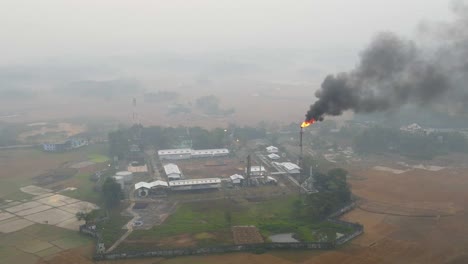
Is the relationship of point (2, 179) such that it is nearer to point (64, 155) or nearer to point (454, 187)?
point (64, 155)

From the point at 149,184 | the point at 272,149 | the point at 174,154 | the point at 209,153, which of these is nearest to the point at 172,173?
the point at 149,184

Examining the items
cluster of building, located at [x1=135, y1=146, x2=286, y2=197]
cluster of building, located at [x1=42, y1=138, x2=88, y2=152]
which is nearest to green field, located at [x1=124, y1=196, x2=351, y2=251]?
cluster of building, located at [x1=135, y1=146, x2=286, y2=197]

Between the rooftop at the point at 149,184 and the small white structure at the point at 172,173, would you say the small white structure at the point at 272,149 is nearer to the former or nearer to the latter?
the small white structure at the point at 172,173

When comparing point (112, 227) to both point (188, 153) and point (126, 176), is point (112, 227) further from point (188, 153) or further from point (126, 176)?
point (188, 153)

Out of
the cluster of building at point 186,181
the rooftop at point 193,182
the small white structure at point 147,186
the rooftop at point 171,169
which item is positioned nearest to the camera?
the small white structure at point 147,186

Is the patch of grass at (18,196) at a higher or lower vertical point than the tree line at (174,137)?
lower

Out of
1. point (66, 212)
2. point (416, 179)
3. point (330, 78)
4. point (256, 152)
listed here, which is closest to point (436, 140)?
point (416, 179)

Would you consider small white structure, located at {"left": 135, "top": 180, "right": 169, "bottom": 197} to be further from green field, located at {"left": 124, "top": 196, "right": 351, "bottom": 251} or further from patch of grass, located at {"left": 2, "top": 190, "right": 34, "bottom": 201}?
patch of grass, located at {"left": 2, "top": 190, "right": 34, "bottom": 201}

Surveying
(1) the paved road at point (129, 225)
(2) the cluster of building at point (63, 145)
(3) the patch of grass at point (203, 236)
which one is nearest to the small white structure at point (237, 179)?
(1) the paved road at point (129, 225)

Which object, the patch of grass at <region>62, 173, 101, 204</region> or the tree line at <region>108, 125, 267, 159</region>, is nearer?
the patch of grass at <region>62, 173, 101, 204</region>
